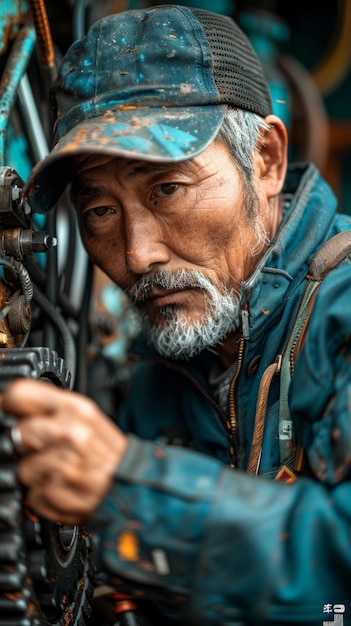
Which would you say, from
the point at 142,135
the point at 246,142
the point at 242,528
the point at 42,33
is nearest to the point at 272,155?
the point at 246,142

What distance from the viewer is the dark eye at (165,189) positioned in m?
1.33

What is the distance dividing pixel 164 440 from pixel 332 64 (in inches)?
104

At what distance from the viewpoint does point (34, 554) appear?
0.99m

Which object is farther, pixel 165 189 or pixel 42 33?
pixel 42 33

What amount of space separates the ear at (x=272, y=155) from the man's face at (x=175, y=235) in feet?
0.48

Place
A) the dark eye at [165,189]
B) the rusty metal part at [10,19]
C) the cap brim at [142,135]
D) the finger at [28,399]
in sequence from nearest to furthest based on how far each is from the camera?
the finger at [28,399] → the cap brim at [142,135] → the dark eye at [165,189] → the rusty metal part at [10,19]

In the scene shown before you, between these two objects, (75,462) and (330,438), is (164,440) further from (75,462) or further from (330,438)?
(75,462)

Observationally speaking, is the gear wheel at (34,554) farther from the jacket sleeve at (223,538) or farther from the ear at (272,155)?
the ear at (272,155)

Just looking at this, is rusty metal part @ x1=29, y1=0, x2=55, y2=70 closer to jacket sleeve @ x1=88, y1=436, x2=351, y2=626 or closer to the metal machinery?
the metal machinery

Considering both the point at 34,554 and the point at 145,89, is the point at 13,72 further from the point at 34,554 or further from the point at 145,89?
the point at 34,554

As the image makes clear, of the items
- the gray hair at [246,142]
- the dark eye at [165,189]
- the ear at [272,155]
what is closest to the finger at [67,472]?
the dark eye at [165,189]

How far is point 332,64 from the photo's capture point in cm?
360

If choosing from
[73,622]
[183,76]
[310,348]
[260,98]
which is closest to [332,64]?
[260,98]

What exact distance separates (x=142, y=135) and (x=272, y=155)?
18.9 inches
